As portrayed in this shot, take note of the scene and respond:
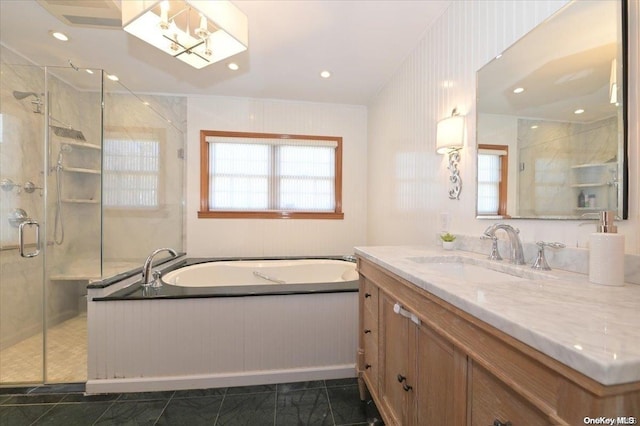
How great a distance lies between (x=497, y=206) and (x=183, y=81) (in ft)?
9.63

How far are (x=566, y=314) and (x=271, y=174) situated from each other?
2.91 m

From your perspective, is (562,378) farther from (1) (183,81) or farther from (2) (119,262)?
(1) (183,81)

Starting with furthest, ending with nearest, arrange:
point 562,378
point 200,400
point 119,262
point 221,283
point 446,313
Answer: point 221,283 → point 119,262 → point 200,400 → point 446,313 → point 562,378

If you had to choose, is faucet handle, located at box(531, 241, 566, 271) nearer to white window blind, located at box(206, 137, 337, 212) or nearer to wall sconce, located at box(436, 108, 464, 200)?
wall sconce, located at box(436, 108, 464, 200)

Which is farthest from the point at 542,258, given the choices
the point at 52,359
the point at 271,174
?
the point at 52,359

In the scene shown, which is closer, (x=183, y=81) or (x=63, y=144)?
(x=63, y=144)

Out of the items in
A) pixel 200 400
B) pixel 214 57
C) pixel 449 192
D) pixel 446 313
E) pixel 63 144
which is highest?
pixel 214 57

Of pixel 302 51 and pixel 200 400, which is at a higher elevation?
pixel 302 51

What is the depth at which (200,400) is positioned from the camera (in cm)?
153

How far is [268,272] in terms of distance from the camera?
2.66m

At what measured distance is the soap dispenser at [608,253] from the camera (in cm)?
72

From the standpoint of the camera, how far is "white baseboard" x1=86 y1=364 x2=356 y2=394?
158 centimetres

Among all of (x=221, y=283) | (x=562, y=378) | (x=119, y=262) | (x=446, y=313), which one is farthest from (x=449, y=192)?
(x=119, y=262)

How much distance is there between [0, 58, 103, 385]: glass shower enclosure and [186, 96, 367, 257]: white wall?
905 millimetres
